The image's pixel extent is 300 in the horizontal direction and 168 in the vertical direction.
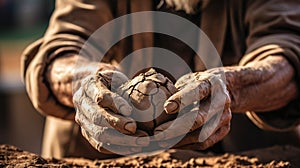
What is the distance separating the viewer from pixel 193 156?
5.15 ft

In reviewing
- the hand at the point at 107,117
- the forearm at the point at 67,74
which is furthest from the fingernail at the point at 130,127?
the forearm at the point at 67,74

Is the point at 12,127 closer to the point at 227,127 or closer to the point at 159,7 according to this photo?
the point at 159,7

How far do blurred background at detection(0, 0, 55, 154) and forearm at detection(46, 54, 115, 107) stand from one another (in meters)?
2.66

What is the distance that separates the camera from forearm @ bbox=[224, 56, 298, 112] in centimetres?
151

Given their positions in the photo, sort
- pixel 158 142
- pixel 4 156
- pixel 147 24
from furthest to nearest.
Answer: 1. pixel 147 24
2. pixel 4 156
3. pixel 158 142

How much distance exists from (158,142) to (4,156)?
37cm

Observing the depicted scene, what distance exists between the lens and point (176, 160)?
1.51 meters

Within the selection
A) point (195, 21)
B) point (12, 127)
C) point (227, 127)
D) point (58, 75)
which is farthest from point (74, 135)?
point (12, 127)

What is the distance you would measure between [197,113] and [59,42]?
2.13 feet

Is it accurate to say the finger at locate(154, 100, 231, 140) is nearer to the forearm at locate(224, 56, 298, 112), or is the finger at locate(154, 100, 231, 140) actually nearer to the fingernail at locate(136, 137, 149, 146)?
the fingernail at locate(136, 137, 149, 146)

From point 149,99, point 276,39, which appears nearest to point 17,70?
point 276,39

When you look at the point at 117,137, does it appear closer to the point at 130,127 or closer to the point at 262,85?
the point at 130,127

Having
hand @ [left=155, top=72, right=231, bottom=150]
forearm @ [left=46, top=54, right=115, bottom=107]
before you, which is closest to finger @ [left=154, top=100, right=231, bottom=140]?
hand @ [left=155, top=72, right=231, bottom=150]

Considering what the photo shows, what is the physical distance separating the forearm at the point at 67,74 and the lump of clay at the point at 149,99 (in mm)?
331
